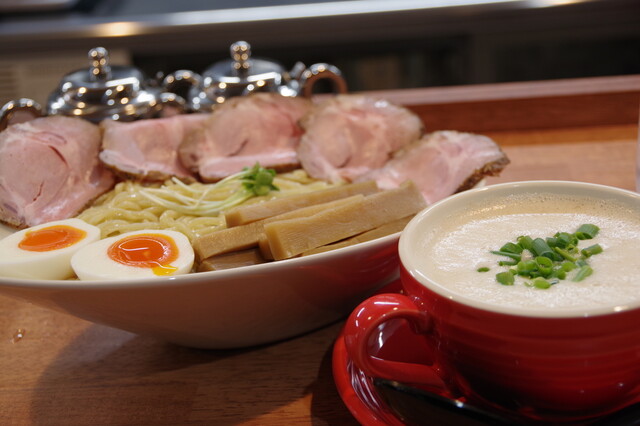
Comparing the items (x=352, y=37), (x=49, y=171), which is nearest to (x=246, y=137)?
(x=49, y=171)

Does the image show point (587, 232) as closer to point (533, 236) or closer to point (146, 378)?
point (533, 236)

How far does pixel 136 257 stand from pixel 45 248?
18cm

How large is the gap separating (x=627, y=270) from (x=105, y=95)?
1608 millimetres

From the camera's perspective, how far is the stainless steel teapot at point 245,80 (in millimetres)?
2107

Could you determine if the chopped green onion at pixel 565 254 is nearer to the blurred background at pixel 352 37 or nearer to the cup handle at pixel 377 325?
the cup handle at pixel 377 325

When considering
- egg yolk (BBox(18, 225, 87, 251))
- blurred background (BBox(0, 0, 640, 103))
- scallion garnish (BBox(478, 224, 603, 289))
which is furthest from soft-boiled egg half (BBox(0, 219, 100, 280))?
blurred background (BBox(0, 0, 640, 103))

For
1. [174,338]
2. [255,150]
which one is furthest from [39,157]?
[174,338]

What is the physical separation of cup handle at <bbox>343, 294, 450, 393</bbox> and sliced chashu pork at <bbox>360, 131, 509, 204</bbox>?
60cm

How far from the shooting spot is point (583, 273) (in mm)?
866

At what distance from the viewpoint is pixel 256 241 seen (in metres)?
1.20

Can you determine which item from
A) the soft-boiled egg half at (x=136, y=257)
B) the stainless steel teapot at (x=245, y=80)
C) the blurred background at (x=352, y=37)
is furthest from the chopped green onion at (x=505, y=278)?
the blurred background at (x=352, y=37)

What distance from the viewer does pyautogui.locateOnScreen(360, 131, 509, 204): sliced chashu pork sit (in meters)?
1.44

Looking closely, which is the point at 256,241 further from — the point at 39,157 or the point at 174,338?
the point at 39,157

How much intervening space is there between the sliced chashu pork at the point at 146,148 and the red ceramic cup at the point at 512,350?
2.79ft
